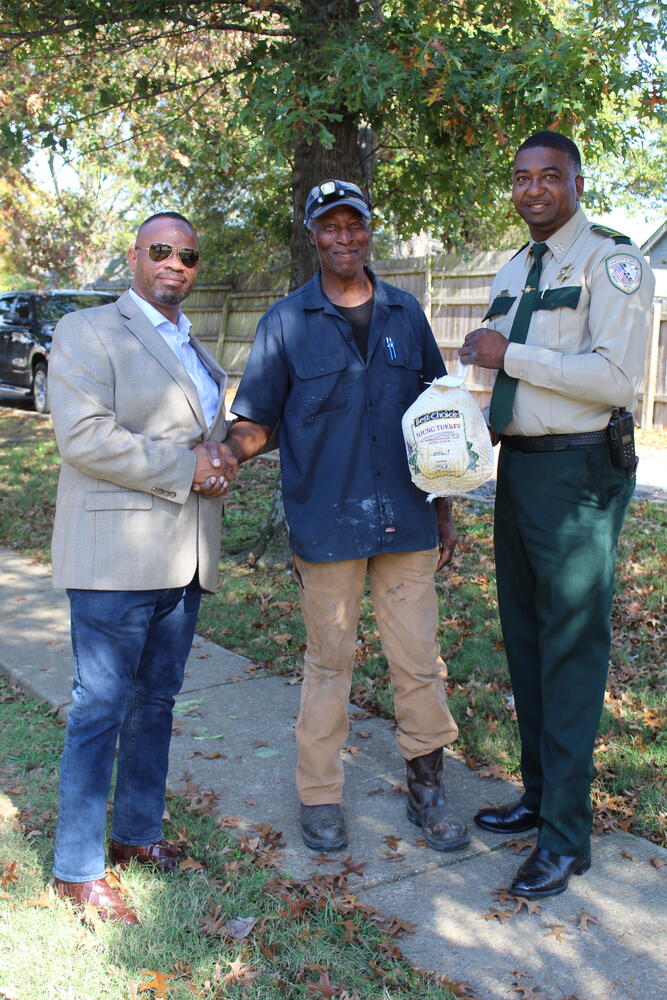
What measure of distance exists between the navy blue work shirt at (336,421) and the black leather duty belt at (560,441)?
1.63 feet

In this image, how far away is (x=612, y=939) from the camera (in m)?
3.17

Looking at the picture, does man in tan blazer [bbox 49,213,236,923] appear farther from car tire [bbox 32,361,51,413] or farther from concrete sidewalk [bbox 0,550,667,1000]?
car tire [bbox 32,361,51,413]

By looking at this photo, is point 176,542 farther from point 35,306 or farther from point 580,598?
point 35,306

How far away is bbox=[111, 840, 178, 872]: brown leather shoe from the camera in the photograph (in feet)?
11.8

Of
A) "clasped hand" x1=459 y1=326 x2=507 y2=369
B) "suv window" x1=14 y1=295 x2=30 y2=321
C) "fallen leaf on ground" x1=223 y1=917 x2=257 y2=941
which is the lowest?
"fallen leaf on ground" x1=223 y1=917 x2=257 y2=941

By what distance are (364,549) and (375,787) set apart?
1182 mm

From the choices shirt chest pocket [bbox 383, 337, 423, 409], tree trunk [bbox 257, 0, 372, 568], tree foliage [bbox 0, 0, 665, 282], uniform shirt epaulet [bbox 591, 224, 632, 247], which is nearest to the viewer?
uniform shirt epaulet [bbox 591, 224, 632, 247]

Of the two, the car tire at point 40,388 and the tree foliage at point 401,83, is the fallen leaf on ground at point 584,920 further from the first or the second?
the car tire at point 40,388

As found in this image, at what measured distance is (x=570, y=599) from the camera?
3.48 meters

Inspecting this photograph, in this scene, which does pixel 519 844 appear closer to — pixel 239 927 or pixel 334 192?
pixel 239 927

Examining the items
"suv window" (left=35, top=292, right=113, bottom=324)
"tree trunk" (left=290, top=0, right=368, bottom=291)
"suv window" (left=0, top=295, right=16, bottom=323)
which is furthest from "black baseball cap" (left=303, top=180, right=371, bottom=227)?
"suv window" (left=0, top=295, right=16, bottom=323)

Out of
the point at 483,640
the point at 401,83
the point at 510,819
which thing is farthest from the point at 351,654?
the point at 401,83

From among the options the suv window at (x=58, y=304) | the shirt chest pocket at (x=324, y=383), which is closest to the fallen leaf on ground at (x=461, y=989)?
the shirt chest pocket at (x=324, y=383)

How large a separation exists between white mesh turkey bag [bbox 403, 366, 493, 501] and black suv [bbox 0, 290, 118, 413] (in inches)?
573
